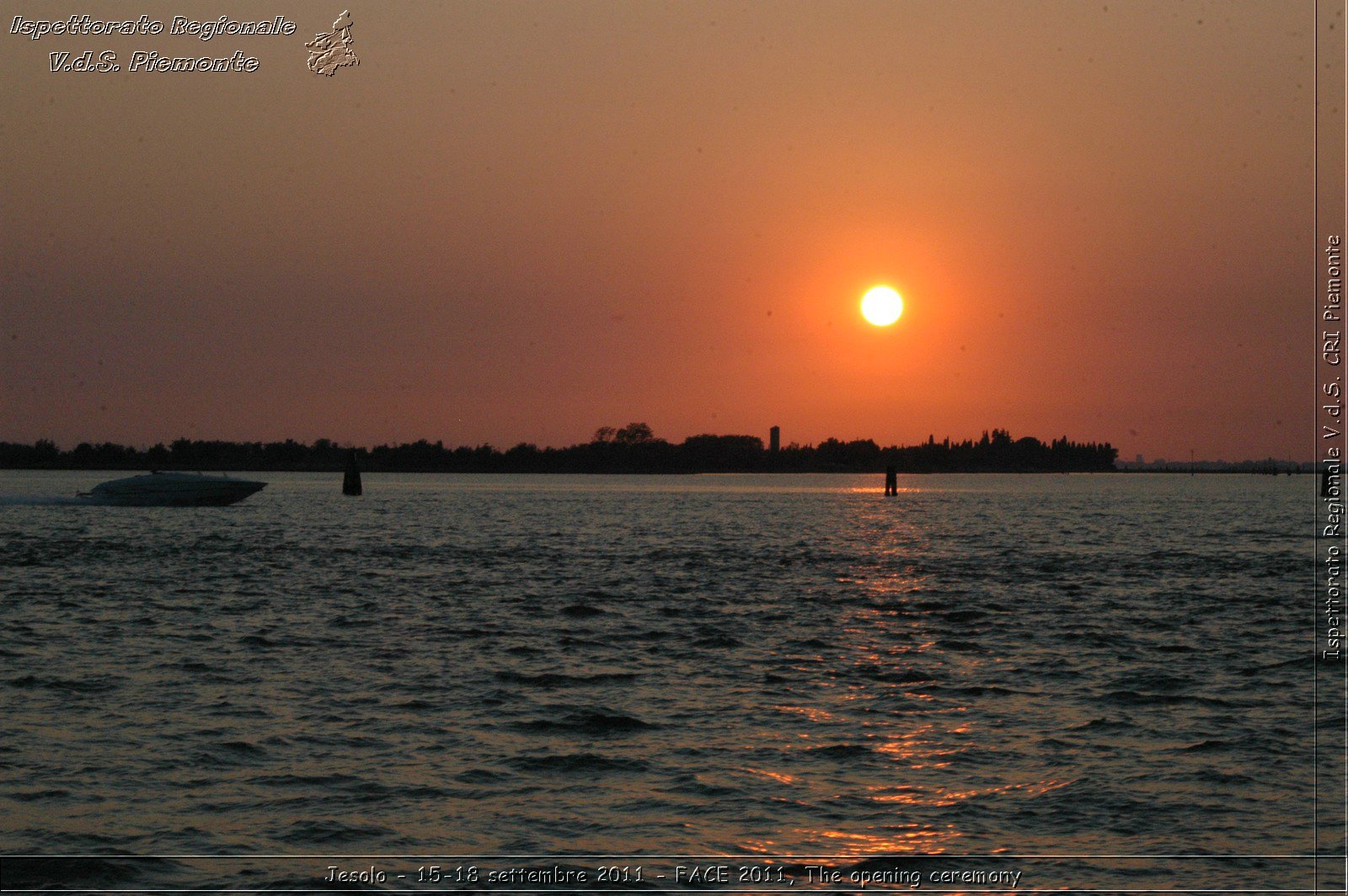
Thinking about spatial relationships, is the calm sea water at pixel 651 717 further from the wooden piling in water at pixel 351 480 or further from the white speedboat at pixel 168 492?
the wooden piling in water at pixel 351 480

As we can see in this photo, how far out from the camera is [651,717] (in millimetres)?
16578

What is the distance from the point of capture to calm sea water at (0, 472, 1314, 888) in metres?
11.4

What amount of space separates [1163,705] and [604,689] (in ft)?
26.5

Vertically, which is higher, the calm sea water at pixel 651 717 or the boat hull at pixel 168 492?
the boat hull at pixel 168 492

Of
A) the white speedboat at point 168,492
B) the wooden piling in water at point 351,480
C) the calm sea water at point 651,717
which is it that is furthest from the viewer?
the wooden piling in water at point 351,480

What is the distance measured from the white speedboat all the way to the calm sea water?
4668 cm

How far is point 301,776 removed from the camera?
43.4ft

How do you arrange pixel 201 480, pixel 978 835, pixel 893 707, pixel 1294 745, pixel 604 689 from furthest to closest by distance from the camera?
pixel 201 480, pixel 604 689, pixel 893 707, pixel 1294 745, pixel 978 835

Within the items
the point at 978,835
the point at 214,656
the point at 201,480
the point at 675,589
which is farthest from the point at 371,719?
the point at 201,480

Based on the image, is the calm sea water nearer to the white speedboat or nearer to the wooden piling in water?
the white speedboat

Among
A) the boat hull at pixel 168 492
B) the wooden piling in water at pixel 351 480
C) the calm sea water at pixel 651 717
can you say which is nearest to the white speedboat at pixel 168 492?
the boat hull at pixel 168 492

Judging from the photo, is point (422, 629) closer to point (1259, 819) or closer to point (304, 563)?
point (1259, 819)

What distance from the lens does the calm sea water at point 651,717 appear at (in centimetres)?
1141

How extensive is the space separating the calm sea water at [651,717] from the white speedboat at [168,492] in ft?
153
